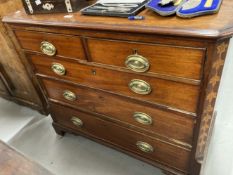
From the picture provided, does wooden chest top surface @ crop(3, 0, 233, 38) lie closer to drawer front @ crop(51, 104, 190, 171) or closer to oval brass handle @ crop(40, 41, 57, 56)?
oval brass handle @ crop(40, 41, 57, 56)

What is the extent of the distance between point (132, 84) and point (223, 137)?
2.84ft

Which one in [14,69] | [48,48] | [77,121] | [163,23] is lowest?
[77,121]

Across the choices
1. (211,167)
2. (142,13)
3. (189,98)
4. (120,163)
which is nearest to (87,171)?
(120,163)

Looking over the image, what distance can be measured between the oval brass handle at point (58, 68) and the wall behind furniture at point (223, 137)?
0.95 metres

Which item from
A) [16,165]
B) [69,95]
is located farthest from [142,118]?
[16,165]

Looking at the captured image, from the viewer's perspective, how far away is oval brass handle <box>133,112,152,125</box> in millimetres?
1022

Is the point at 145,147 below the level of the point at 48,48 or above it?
below

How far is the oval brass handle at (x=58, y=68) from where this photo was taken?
1.14 metres

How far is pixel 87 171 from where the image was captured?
4.56 feet

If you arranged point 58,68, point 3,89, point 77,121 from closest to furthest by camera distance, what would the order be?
1. point 58,68
2. point 77,121
3. point 3,89

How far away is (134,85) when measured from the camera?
3.04ft

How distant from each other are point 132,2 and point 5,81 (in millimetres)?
1505

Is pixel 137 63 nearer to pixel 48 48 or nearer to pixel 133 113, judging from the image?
pixel 133 113

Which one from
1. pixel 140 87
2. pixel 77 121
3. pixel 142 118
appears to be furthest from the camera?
pixel 77 121
